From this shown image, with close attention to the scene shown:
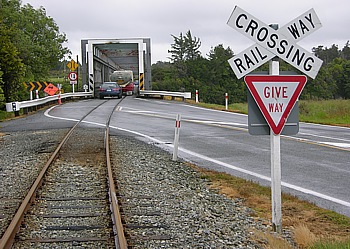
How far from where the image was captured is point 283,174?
10438 mm

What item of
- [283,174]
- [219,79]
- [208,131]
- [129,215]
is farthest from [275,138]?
[219,79]

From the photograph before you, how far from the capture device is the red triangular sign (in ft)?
20.3

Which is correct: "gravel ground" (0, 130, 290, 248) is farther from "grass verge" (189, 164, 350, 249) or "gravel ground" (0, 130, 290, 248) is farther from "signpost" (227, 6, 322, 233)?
"signpost" (227, 6, 322, 233)

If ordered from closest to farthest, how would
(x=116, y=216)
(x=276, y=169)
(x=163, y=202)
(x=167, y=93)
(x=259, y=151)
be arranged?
1. (x=276, y=169)
2. (x=116, y=216)
3. (x=163, y=202)
4. (x=259, y=151)
5. (x=167, y=93)

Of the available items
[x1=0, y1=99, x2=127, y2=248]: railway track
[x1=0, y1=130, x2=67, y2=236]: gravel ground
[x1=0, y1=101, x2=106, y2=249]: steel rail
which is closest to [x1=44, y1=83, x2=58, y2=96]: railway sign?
[x1=0, y1=130, x2=67, y2=236]: gravel ground

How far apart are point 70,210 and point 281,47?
3.50 m

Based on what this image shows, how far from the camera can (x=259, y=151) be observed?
44.7ft

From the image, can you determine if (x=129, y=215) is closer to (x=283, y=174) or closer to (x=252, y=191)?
(x=252, y=191)

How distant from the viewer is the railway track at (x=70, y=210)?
591 centimetres

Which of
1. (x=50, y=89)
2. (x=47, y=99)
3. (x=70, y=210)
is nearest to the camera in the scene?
(x=70, y=210)

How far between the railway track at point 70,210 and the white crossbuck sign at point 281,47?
2343mm

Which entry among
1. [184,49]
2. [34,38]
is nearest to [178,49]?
[184,49]

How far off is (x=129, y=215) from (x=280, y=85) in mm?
2539

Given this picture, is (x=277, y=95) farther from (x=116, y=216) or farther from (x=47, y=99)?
(x=47, y=99)
